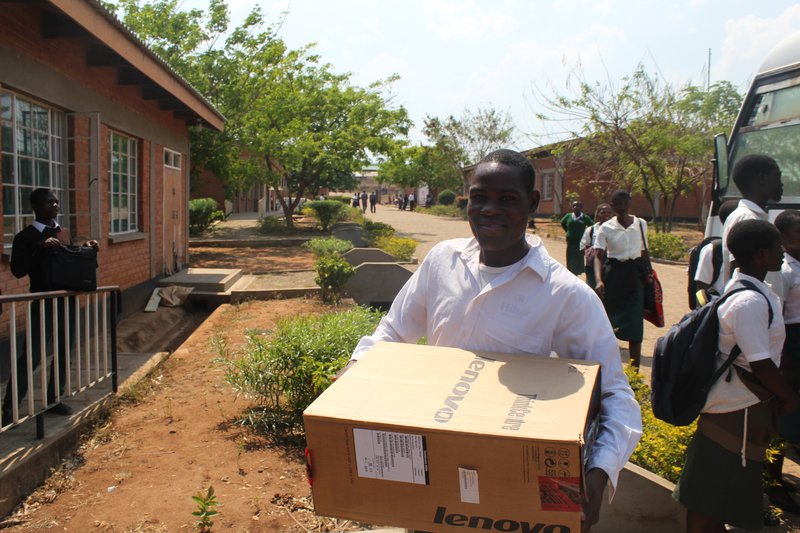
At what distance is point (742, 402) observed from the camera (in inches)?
109

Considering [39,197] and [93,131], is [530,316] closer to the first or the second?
[39,197]

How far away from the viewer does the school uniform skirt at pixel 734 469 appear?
2775mm

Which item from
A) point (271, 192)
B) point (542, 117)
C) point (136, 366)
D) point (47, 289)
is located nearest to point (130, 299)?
point (136, 366)

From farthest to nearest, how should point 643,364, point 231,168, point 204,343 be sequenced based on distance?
point 231,168 < point 204,343 < point 643,364

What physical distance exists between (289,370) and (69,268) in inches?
70.3

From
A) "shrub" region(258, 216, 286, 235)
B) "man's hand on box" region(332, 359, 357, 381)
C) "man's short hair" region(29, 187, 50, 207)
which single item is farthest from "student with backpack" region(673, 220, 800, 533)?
"shrub" region(258, 216, 286, 235)

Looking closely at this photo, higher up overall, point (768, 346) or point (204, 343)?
point (768, 346)

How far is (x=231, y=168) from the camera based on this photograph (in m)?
16.7

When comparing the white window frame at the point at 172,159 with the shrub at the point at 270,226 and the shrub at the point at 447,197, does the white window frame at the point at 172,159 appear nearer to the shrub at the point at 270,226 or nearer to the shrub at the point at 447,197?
the shrub at the point at 270,226

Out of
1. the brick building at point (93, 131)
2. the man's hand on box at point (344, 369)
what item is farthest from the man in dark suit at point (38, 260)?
the man's hand on box at point (344, 369)

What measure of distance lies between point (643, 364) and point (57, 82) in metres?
7.02

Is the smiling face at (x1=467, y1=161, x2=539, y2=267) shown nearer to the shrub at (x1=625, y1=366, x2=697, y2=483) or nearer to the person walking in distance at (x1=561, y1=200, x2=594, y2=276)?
the shrub at (x1=625, y1=366, x2=697, y2=483)

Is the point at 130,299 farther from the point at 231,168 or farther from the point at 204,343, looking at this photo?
the point at 231,168

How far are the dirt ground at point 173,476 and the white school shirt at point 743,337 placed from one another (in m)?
2.03
